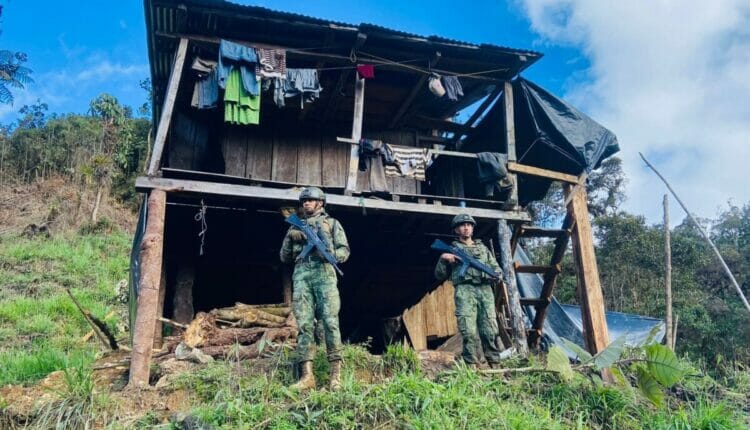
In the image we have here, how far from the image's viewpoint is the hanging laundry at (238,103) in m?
6.54

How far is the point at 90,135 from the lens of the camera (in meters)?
22.6

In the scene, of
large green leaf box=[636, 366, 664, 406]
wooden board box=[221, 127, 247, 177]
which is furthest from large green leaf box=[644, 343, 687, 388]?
wooden board box=[221, 127, 247, 177]

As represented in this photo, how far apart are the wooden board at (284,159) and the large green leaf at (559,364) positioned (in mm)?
4880

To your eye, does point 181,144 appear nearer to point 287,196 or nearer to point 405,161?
point 287,196

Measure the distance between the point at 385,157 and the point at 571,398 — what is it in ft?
12.7

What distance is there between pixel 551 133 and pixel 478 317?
3.16 m

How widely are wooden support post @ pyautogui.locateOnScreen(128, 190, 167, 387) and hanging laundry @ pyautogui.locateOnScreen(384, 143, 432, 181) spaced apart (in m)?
3.01

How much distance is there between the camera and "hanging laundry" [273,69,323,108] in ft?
22.4

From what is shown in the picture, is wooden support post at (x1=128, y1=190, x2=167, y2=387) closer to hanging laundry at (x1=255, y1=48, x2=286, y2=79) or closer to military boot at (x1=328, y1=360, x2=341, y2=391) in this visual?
military boot at (x1=328, y1=360, x2=341, y2=391)

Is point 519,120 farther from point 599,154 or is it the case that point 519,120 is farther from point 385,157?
point 385,157

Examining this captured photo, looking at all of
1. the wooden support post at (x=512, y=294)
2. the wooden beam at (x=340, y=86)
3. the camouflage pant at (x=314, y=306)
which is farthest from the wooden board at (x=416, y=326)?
the camouflage pant at (x=314, y=306)

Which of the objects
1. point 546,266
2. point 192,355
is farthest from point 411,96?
point 192,355

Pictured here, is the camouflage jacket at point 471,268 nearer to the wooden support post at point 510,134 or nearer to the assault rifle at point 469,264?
the assault rifle at point 469,264

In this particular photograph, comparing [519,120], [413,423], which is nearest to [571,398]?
[413,423]
